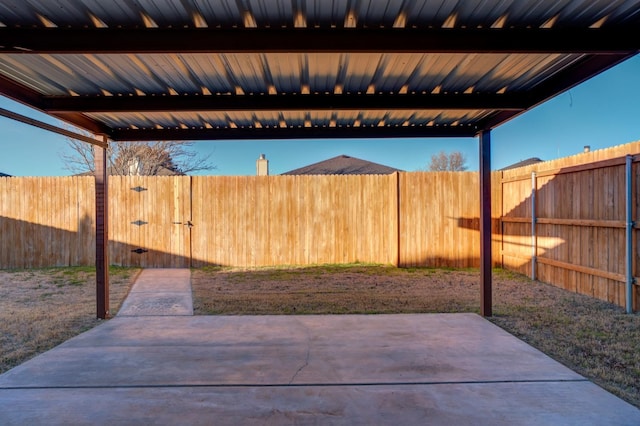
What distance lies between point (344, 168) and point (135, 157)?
8770 mm

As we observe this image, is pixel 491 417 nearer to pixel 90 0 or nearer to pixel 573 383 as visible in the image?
pixel 573 383

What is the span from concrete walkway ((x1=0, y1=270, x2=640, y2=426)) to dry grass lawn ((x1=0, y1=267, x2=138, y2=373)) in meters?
0.33

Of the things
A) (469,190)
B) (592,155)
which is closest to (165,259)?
(469,190)

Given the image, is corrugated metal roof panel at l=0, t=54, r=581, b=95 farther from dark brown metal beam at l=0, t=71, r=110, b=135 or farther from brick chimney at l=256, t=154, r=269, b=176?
brick chimney at l=256, t=154, r=269, b=176

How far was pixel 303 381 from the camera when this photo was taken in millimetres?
2688

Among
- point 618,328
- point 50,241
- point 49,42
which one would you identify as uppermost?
point 49,42

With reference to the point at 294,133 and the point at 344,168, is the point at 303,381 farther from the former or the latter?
the point at 344,168

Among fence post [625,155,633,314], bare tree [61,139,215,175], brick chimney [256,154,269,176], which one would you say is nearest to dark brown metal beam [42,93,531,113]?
fence post [625,155,633,314]

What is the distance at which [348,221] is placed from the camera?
328 inches

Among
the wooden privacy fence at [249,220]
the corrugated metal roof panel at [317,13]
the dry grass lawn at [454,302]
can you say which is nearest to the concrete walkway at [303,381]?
the dry grass lawn at [454,302]

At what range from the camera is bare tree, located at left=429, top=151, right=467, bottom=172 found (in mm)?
22578

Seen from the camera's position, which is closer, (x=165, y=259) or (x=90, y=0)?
(x=90, y=0)

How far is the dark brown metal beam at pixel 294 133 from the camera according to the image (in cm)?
479

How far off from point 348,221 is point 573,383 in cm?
589
